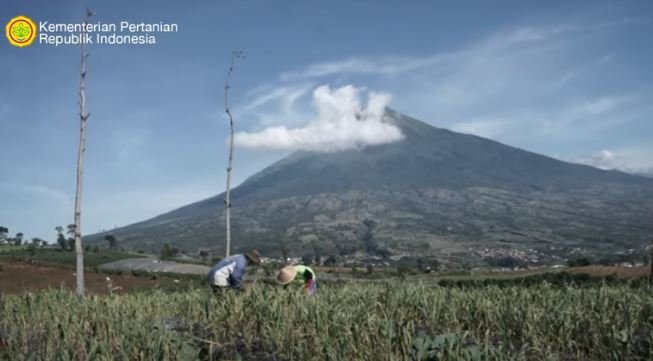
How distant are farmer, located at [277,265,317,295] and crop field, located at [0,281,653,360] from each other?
173 cm

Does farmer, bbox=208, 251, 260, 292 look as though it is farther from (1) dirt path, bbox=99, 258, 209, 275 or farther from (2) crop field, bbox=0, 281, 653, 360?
(1) dirt path, bbox=99, 258, 209, 275

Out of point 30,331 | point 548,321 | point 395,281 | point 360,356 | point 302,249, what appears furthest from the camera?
point 302,249

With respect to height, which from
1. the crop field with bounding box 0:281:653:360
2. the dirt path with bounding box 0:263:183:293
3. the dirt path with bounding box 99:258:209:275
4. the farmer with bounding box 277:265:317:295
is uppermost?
the farmer with bounding box 277:265:317:295

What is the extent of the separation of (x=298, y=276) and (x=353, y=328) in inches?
211

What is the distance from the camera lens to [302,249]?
180 meters

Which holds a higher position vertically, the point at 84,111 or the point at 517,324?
the point at 84,111

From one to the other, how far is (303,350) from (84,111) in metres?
15.6

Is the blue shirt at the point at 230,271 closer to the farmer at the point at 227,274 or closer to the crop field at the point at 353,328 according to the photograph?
the farmer at the point at 227,274

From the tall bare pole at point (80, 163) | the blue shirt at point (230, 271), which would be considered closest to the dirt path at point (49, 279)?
the tall bare pole at point (80, 163)

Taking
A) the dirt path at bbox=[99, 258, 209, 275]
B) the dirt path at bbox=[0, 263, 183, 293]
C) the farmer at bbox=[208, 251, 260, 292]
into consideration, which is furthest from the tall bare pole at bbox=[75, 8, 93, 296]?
the dirt path at bbox=[99, 258, 209, 275]

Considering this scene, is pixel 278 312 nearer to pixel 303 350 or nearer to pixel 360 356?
pixel 303 350

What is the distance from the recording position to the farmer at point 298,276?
11562 mm

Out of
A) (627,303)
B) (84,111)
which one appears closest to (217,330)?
(627,303)

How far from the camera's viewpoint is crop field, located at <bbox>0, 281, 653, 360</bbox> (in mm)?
5828
